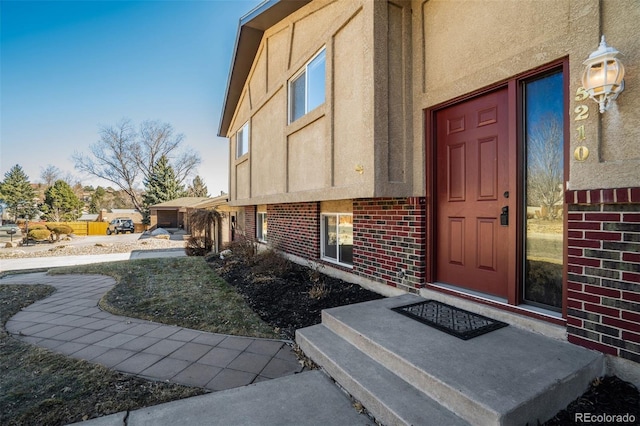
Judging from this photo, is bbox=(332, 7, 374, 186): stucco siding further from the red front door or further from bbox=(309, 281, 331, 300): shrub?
bbox=(309, 281, 331, 300): shrub

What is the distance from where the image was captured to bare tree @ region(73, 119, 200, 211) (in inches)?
1390

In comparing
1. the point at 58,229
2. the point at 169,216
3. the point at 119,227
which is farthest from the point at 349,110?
the point at 169,216

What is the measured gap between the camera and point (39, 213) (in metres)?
35.7

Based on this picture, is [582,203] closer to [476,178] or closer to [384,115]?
[476,178]

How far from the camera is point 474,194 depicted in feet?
11.7

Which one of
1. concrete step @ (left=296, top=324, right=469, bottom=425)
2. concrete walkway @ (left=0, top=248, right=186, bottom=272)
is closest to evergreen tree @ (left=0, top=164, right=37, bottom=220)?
concrete walkway @ (left=0, top=248, right=186, bottom=272)

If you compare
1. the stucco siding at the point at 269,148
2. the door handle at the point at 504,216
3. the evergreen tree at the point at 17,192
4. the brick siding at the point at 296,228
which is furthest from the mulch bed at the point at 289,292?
the evergreen tree at the point at 17,192

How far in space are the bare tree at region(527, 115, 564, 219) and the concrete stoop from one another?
1321 millimetres

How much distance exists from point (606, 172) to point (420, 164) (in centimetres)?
201

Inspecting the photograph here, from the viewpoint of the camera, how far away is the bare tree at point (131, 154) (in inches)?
1390

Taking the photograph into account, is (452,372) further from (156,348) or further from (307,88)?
(307,88)

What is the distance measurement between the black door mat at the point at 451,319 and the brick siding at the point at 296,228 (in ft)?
11.4

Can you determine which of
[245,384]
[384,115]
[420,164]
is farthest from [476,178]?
[245,384]

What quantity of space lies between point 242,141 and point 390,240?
8559mm
